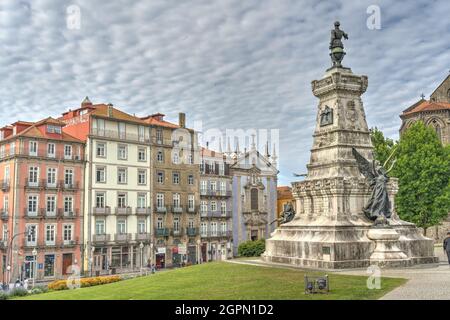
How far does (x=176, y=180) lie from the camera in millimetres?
57531

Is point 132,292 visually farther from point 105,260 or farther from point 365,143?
point 105,260

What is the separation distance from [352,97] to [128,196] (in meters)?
32.5

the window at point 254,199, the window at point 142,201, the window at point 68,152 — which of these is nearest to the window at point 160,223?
the window at point 142,201

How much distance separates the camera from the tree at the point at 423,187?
141 feet

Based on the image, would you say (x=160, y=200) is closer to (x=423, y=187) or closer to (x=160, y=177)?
(x=160, y=177)

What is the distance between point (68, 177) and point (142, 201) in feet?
27.7

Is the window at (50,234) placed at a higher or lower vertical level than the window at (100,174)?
lower

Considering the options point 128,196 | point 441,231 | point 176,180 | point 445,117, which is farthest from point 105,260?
point 445,117

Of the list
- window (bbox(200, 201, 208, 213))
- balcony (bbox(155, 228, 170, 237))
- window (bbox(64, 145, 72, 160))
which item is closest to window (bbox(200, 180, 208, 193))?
window (bbox(200, 201, 208, 213))

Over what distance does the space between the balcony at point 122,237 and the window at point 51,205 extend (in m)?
6.66

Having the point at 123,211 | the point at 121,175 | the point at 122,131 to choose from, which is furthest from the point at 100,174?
the point at 122,131

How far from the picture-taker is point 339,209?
A: 75.9ft

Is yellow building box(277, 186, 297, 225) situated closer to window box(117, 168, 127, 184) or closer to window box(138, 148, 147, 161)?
window box(138, 148, 147, 161)

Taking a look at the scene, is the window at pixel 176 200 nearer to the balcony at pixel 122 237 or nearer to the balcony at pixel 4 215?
the balcony at pixel 122 237
